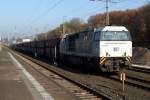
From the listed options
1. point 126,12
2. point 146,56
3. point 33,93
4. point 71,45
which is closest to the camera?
point 33,93

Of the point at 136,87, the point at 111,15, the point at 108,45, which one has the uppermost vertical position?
the point at 111,15

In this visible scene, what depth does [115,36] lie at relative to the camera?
26.8m

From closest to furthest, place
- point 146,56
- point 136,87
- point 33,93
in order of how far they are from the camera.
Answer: point 33,93 → point 136,87 → point 146,56

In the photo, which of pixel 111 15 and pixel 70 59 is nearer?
pixel 70 59

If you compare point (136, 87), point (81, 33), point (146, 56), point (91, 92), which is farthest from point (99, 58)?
point (146, 56)

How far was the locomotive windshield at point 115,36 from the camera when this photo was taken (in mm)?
26578

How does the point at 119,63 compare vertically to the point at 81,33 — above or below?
below

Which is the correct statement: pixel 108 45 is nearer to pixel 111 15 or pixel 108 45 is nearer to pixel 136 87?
pixel 136 87

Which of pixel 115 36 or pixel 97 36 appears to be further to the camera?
pixel 97 36

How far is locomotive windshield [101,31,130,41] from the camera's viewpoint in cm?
2658

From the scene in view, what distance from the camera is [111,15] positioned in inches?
5000

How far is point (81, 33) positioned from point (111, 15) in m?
96.8

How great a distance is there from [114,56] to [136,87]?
7.66 meters

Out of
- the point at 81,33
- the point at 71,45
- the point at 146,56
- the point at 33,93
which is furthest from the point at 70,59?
the point at 33,93
